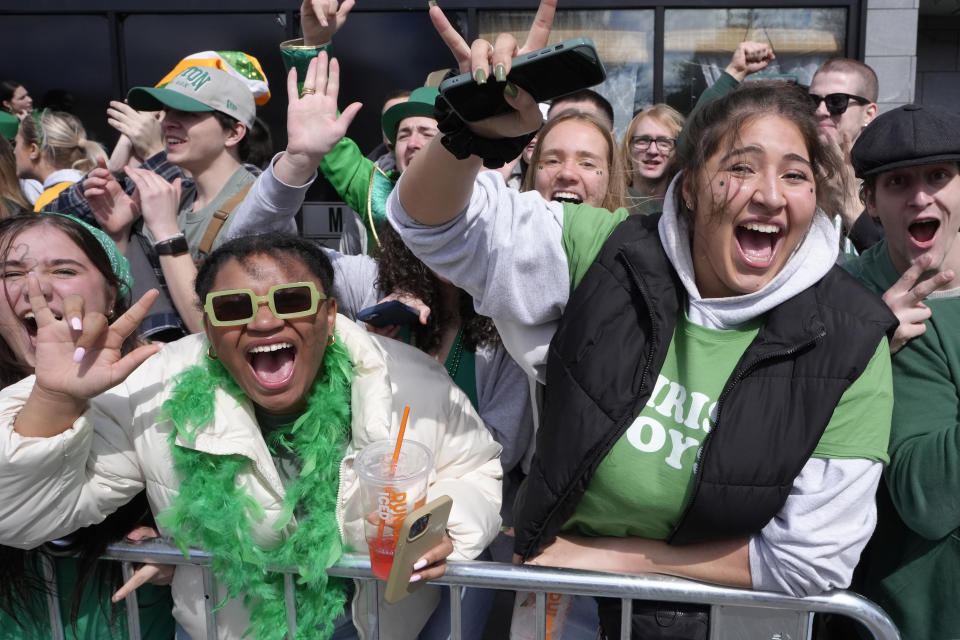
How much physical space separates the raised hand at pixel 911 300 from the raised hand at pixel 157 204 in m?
2.20

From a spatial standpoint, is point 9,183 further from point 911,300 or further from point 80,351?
point 911,300

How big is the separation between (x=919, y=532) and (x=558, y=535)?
80 cm

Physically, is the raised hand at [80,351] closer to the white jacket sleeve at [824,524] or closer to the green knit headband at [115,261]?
the green knit headband at [115,261]

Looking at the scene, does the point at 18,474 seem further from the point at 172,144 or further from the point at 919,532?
the point at 919,532

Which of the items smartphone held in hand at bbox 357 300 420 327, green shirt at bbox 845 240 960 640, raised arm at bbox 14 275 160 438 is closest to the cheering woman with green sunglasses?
raised arm at bbox 14 275 160 438

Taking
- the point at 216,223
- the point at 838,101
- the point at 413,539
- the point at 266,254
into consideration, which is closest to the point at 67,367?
the point at 266,254

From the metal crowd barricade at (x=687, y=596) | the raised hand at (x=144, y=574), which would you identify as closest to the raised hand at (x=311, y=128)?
the raised hand at (x=144, y=574)

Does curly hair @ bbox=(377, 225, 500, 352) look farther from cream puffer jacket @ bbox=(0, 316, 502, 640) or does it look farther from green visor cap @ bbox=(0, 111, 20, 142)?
green visor cap @ bbox=(0, 111, 20, 142)

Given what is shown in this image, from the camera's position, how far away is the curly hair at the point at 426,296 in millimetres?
2482

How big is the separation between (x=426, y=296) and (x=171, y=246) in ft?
2.90

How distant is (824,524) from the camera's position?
62.1 inches

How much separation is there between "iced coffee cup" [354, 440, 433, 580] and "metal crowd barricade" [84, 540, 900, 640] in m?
0.19

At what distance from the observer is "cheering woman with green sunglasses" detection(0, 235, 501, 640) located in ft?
Answer: 5.71

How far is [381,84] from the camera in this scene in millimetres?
6531
